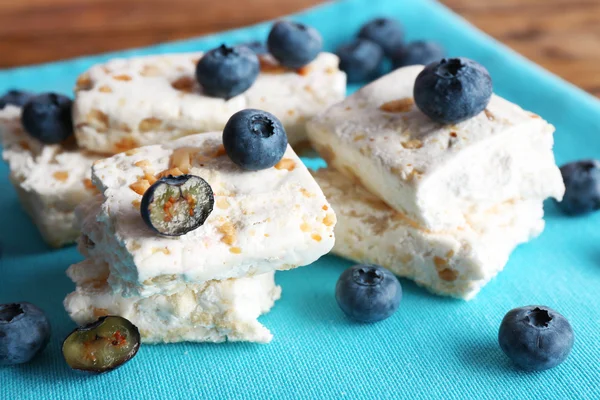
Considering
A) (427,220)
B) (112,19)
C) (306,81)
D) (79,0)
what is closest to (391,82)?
(306,81)

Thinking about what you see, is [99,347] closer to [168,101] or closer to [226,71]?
[168,101]

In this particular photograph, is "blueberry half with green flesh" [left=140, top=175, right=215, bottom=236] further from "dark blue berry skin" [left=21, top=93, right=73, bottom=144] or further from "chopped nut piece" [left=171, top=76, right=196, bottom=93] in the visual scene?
"dark blue berry skin" [left=21, top=93, right=73, bottom=144]

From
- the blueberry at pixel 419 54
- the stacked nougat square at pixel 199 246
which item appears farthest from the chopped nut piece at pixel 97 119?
the blueberry at pixel 419 54

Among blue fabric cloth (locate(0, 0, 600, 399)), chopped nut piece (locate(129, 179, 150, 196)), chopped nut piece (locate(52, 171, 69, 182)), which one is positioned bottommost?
blue fabric cloth (locate(0, 0, 600, 399))

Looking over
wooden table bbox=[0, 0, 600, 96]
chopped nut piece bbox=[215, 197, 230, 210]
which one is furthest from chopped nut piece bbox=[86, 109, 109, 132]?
wooden table bbox=[0, 0, 600, 96]

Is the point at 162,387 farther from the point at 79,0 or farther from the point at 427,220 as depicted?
the point at 79,0

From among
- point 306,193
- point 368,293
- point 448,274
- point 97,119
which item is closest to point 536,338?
point 448,274
